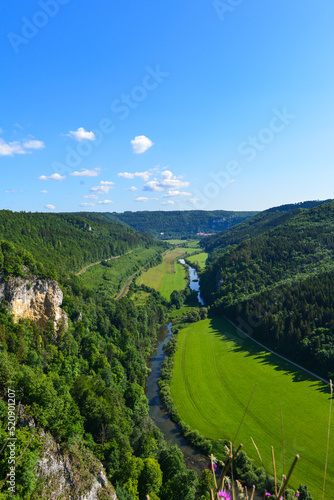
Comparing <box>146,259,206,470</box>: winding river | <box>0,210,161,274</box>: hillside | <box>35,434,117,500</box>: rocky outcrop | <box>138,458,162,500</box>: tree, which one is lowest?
<box>146,259,206,470</box>: winding river

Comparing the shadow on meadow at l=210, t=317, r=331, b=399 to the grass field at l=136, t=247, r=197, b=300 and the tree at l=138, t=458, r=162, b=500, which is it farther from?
the grass field at l=136, t=247, r=197, b=300

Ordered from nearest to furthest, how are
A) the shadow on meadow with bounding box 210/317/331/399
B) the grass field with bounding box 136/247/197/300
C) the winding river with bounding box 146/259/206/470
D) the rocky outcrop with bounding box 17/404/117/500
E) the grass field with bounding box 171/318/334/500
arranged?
the rocky outcrop with bounding box 17/404/117/500
the grass field with bounding box 171/318/334/500
the winding river with bounding box 146/259/206/470
the shadow on meadow with bounding box 210/317/331/399
the grass field with bounding box 136/247/197/300

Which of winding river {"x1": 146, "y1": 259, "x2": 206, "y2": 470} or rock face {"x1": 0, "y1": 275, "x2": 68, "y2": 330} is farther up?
rock face {"x1": 0, "y1": 275, "x2": 68, "y2": 330}

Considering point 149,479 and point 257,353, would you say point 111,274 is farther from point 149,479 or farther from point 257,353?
point 149,479

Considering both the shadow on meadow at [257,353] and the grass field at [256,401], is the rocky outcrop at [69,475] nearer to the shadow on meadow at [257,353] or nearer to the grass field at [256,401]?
the grass field at [256,401]

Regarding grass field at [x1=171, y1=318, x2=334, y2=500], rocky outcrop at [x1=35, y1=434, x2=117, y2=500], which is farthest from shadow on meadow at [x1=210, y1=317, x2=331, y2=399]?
rocky outcrop at [x1=35, y1=434, x2=117, y2=500]

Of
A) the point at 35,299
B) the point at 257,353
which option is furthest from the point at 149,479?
the point at 257,353

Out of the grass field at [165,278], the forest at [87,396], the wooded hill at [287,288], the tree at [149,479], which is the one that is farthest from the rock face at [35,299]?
the grass field at [165,278]
